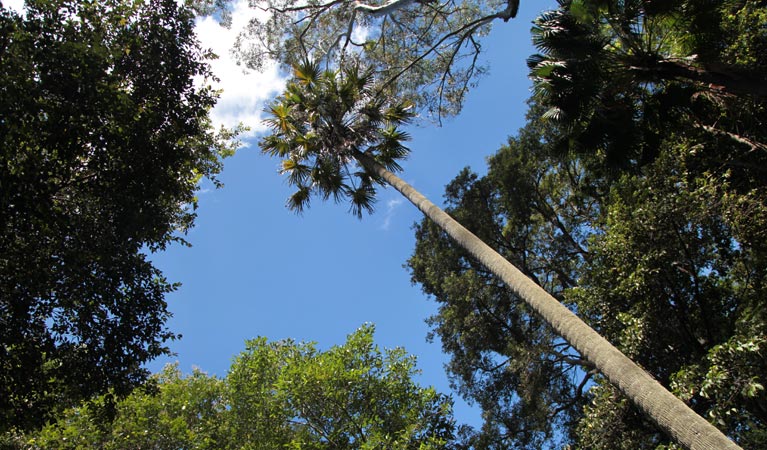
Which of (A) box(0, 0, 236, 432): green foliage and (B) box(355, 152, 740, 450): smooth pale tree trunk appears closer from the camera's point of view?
(B) box(355, 152, 740, 450): smooth pale tree trunk

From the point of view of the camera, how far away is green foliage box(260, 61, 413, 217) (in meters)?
12.5

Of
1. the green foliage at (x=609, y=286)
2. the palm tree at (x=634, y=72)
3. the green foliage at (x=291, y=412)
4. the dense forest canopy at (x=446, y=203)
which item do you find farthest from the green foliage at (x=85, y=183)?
the green foliage at (x=609, y=286)

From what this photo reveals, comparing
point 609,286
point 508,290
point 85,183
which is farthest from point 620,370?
point 508,290

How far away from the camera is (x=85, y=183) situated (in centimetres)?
655

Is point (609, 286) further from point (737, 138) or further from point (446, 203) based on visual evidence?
point (446, 203)

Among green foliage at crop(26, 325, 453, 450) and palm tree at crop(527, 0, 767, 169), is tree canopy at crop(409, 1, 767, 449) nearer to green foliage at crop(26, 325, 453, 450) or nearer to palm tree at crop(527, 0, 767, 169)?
A: palm tree at crop(527, 0, 767, 169)

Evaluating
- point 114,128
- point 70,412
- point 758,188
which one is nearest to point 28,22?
point 114,128

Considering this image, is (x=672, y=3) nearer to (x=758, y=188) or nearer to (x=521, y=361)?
(x=758, y=188)

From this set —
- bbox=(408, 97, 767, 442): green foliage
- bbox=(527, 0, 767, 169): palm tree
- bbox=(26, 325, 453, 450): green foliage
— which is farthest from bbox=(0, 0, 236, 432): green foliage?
bbox=(408, 97, 767, 442): green foliage

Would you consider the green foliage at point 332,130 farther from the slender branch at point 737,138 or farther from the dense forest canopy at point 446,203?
the slender branch at point 737,138

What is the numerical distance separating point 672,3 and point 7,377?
39.1ft

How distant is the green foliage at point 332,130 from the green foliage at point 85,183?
207 inches

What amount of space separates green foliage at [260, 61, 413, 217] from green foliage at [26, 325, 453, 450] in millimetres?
4436

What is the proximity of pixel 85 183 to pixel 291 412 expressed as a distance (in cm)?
696
